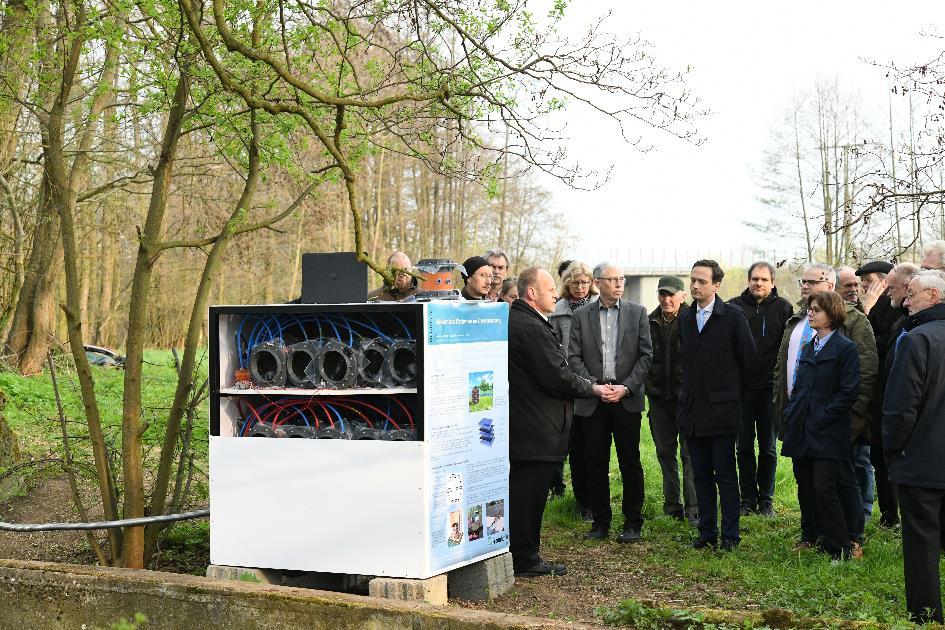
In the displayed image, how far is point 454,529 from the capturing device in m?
6.63

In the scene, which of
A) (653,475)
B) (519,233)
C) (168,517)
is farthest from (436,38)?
(519,233)

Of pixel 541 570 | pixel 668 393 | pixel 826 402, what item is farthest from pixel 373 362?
pixel 668 393

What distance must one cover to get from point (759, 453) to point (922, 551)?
3865mm

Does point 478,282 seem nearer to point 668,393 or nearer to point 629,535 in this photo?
point 668,393

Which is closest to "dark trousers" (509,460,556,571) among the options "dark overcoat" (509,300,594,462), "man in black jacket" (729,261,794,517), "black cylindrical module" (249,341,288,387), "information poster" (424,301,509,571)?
"dark overcoat" (509,300,594,462)

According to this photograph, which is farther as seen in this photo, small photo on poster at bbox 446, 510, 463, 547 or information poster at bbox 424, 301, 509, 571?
small photo on poster at bbox 446, 510, 463, 547

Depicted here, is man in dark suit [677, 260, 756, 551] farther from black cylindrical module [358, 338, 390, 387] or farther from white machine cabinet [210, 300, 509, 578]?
black cylindrical module [358, 338, 390, 387]

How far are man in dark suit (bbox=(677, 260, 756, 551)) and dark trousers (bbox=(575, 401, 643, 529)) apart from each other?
53 cm

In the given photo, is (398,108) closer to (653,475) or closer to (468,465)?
(468,465)

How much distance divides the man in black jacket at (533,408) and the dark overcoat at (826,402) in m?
1.58

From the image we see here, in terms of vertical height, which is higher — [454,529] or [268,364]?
[268,364]

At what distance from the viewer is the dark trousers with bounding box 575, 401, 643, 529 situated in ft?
29.4

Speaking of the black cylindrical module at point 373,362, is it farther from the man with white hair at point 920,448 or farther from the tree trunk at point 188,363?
the man with white hair at point 920,448

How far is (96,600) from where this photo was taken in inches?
252
